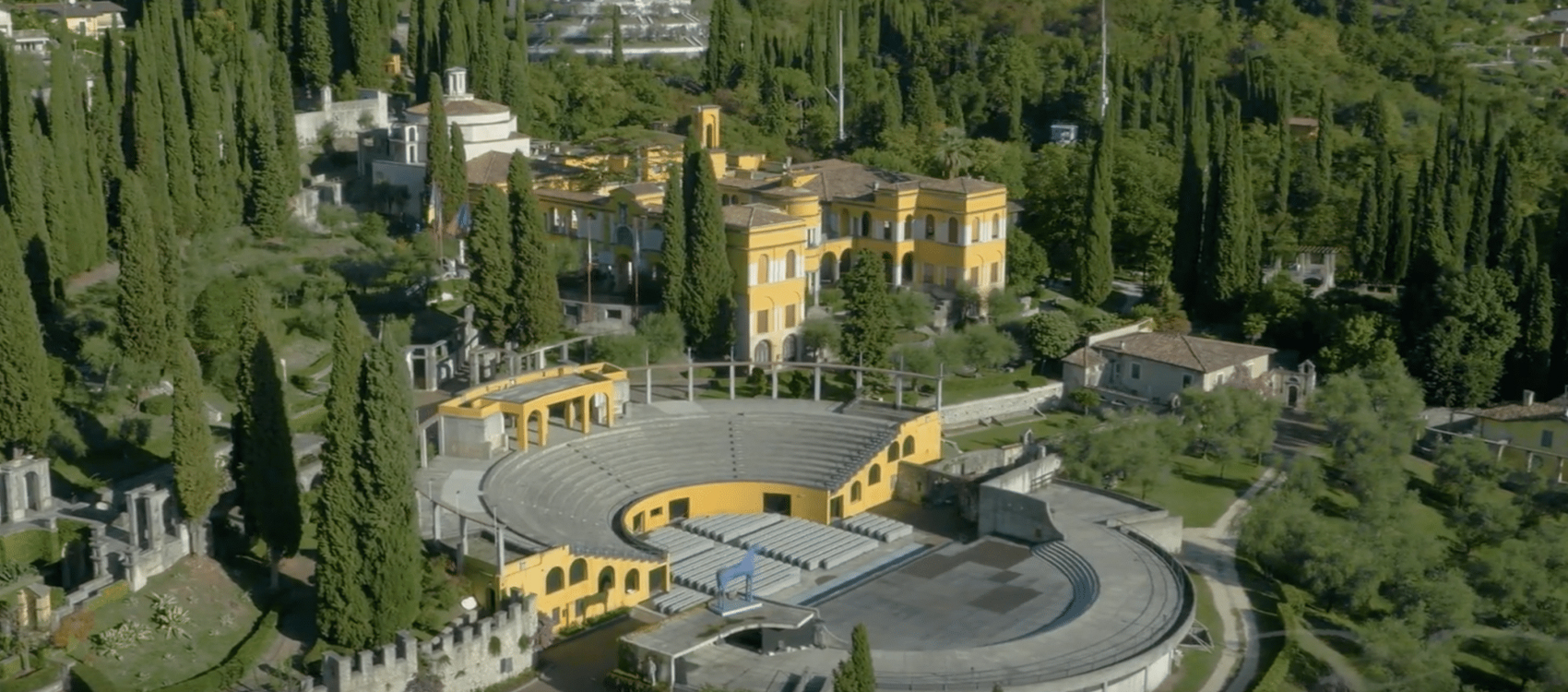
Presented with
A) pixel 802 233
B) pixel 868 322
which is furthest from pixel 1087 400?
pixel 802 233

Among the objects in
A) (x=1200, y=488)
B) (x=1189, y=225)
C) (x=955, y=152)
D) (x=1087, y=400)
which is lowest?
(x=1200, y=488)

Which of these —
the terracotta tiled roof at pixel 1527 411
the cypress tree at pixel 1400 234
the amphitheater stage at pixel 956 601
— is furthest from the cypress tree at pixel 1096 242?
the amphitheater stage at pixel 956 601

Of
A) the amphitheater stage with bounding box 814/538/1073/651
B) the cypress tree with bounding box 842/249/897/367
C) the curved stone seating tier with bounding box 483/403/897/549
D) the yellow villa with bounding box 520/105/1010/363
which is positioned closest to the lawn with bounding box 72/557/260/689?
the curved stone seating tier with bounding box 483/403/897/549

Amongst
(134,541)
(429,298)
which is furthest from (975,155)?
(134,541)

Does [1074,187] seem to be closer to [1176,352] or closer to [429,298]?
[1176,352]

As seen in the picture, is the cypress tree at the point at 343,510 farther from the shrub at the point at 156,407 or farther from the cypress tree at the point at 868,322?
the cypress tree at the point at 868,322

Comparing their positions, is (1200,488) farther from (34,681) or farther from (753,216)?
(34,681)

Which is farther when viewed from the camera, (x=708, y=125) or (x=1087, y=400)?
(x=708, y=125)
